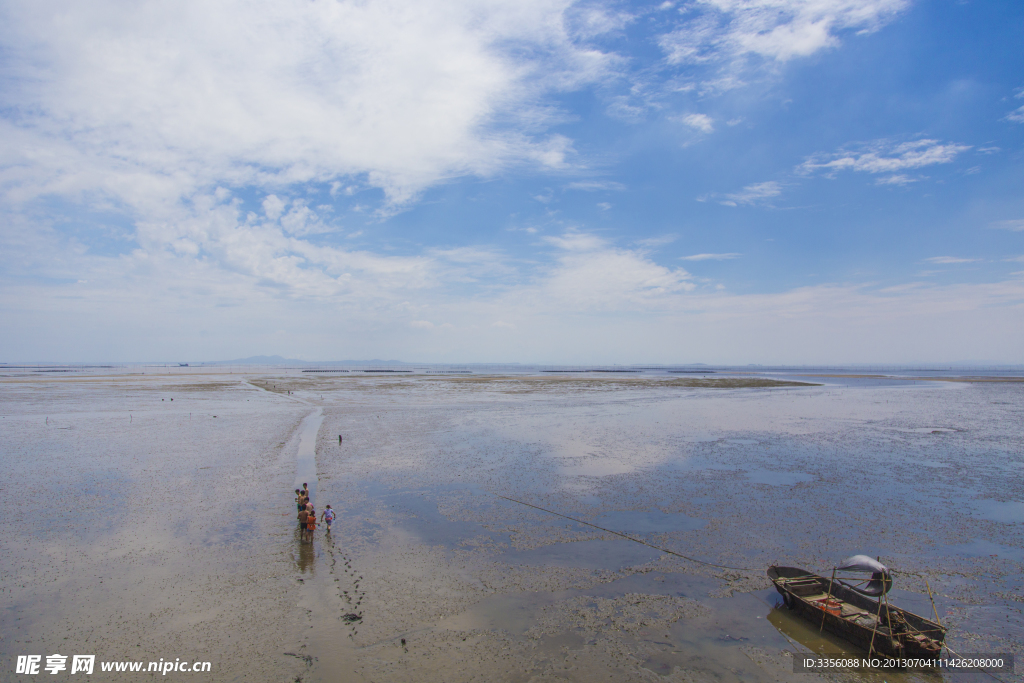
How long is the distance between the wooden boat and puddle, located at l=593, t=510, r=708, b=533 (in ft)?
16.6

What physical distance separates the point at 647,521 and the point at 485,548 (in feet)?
24.0

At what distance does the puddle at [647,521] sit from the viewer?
19.8 m

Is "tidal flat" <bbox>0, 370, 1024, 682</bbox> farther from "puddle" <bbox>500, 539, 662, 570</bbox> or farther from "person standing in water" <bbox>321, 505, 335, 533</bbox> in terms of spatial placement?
"person standing in water" <bbox>321, 505, 335, 533</bbox>

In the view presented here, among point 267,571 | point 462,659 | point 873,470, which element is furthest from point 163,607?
point 873,470

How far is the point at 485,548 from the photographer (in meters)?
17.7

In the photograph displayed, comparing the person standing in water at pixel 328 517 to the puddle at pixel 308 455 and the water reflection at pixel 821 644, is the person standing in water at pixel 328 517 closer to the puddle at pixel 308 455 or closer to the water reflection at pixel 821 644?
the puddle at pixel 308 455

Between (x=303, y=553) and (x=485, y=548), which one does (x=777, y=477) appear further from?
(x=303, y=553)

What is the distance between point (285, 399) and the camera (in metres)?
71.9

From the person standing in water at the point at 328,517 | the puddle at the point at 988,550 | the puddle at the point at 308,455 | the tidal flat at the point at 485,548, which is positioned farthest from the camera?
the puddle at the point at 308,455

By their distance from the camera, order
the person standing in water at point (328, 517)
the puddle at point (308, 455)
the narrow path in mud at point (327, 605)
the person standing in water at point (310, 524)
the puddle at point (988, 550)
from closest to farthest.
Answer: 1. the narrow path in mud at point (327, 605)
2. the puddle at point (988, 550)
3. the person standing in water at point (310, 524)
4. the person standing in water at point (328, 517)
5. the puddle at point (308, 455)

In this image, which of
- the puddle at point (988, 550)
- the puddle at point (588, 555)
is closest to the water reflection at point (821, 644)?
the puddle at point (588, 555)

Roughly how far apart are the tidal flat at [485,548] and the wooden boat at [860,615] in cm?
58

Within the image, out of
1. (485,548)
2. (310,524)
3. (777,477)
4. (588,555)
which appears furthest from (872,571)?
(310,524)

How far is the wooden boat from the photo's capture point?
11391mm
